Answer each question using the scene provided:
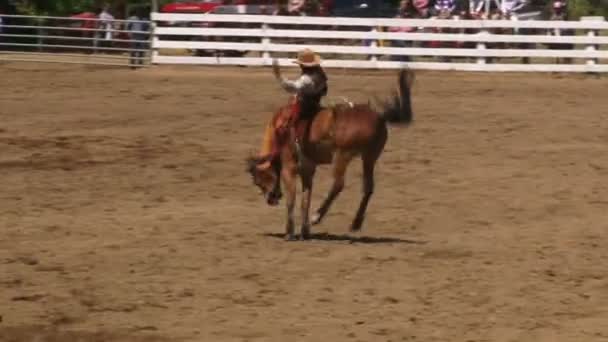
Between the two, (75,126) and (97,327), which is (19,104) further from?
(97,327)

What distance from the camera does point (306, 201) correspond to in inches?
477

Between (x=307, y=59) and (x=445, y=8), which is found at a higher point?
(x=307, y=59)

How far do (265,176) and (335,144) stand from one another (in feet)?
2.37

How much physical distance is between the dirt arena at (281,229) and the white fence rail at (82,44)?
5.24 meters

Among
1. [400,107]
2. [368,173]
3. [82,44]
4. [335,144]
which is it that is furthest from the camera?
[82,44]

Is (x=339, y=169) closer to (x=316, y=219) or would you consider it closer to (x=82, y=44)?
(x=316, y=219)

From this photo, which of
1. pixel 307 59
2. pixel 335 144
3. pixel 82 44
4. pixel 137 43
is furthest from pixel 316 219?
pixel 82 44

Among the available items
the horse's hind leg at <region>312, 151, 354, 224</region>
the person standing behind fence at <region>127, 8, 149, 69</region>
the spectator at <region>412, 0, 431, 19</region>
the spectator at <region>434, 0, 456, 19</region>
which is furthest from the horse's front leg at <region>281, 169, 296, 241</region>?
the spectator at <region>412, 0, 431, 19</region>

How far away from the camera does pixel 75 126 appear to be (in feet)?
64.9

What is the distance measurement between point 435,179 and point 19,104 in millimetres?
8561

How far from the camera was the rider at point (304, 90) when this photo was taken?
11.9 m

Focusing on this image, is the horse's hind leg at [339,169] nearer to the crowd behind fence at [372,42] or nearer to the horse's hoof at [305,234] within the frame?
the horse's hoof at [305,234]

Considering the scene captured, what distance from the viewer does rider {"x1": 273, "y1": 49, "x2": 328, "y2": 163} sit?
1191 centimetres

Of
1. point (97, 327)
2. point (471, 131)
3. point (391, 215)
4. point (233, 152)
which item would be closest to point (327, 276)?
point (97, 327)
